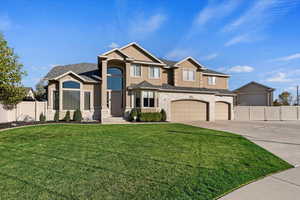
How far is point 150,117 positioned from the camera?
16328 millimetres

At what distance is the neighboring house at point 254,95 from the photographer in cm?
2867

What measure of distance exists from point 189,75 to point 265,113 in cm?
1168

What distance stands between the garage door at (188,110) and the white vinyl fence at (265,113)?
5.51 meters

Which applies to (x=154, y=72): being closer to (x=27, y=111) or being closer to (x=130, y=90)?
(x=130, y=90)

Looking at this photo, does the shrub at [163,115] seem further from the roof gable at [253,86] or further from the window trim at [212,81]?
the roof gable at [253,86]

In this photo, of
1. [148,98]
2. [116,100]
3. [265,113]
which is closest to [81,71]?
[116,100]

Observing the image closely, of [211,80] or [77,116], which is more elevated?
[211,80]

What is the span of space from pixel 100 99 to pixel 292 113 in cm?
2600

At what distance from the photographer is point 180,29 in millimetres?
17531

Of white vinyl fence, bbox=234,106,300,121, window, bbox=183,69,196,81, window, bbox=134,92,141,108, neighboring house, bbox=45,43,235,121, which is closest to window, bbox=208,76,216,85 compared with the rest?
neighboring house, bbox=45,43,235,121

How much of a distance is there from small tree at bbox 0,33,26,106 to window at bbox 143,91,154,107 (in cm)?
991

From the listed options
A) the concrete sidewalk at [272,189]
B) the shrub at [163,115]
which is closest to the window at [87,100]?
the shrub at [163,115]

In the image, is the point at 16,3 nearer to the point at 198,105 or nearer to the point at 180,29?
the point at 180,29

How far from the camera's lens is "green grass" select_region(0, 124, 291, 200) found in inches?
120
